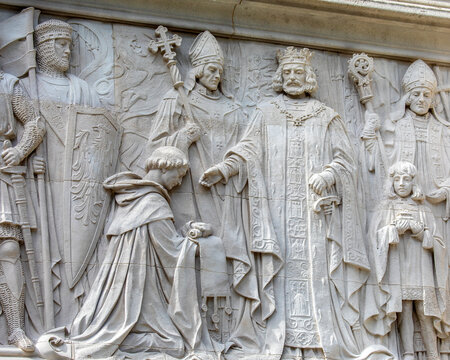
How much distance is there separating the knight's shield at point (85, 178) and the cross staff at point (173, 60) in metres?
0.70

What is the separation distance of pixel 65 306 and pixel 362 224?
2982 millimetres

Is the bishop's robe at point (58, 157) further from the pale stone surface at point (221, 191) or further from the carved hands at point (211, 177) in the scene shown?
the carved hands at point (211, 177)

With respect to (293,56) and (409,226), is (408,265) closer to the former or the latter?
(409,226)

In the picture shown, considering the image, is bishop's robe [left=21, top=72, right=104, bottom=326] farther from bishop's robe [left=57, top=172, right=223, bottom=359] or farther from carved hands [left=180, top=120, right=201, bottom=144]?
carved hands [left=180, top=120, right=201, bottom=144]

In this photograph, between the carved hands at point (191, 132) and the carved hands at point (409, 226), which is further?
the carved hands at point (409, 226)

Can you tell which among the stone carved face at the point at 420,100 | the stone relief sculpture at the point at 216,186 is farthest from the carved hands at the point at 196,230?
the stone carved face at the point at 420,100

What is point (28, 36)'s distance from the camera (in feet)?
31.1

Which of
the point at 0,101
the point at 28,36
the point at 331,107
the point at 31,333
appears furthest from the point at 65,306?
the point at 331,107

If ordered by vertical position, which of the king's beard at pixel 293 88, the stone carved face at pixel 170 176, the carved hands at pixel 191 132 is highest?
the king's beard at pixel 293 88

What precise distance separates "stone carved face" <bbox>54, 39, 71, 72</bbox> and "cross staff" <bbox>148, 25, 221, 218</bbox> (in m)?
0.83

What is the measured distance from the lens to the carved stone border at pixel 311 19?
9984 mm

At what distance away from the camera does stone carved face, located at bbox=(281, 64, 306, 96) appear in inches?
399

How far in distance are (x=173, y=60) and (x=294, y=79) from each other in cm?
122

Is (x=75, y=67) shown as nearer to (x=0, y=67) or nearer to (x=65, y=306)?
(x=0, y=67)
